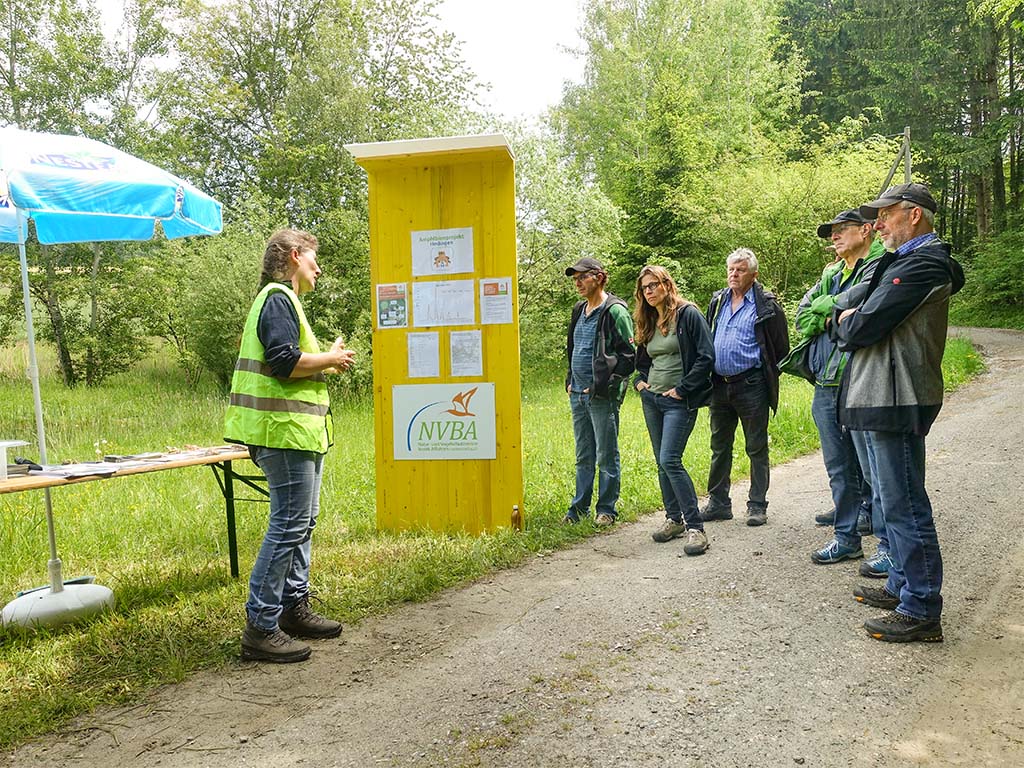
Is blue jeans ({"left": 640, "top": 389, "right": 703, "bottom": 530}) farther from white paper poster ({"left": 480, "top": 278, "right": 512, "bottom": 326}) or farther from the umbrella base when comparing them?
the umbrella base

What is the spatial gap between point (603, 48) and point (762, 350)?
2667cm

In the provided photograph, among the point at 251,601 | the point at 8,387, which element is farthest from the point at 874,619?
the point at 8,387

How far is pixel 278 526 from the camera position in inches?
149

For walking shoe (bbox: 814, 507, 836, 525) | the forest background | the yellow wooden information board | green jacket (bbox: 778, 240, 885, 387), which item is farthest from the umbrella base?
the forest background

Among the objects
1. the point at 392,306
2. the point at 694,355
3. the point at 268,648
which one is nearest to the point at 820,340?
the point at 694,355

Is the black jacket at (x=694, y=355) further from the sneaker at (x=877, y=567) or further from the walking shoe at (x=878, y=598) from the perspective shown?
the walking shoe at (x=878, y=598)

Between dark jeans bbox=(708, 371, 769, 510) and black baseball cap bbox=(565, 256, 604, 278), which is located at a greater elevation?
black baseball cap bbox=(565, 256, 604, 278)

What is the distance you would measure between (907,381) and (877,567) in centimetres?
147

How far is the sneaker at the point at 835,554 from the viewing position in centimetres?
488

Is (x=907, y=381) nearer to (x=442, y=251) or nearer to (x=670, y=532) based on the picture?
(x=670, y=532)

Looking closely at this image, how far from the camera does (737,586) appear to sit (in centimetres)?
453

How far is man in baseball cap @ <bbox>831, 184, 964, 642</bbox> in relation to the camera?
3.61 m

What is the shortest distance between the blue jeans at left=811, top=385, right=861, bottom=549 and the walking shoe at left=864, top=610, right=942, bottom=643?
1.27 m

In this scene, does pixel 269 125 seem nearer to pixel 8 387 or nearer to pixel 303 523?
pixel 8 387
